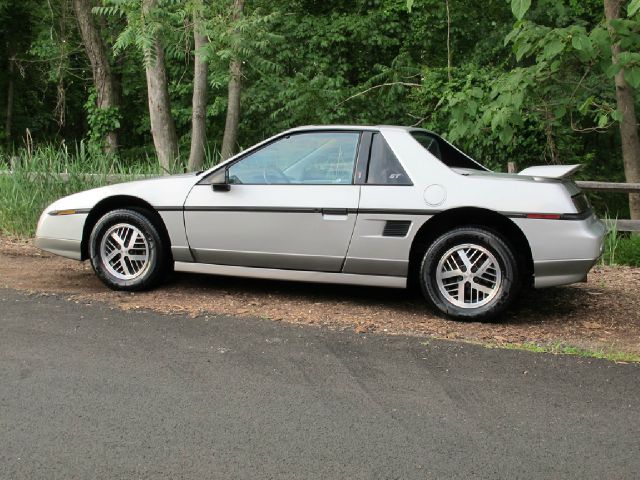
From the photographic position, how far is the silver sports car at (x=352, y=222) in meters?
5.62

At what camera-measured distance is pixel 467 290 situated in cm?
579

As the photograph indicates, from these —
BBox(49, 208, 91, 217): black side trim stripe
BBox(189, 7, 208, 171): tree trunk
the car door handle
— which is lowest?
BBox(49, 208, 91, 217): black side trim stripe

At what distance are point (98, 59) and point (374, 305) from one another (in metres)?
16.1

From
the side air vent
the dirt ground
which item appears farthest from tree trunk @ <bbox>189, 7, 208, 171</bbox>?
the side air vent

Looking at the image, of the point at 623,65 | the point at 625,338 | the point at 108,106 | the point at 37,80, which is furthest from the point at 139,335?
the point at 37,80

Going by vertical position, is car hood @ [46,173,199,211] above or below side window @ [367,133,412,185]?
below

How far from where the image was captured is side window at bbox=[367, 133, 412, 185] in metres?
5.98

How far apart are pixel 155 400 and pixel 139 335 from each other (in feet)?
4.40

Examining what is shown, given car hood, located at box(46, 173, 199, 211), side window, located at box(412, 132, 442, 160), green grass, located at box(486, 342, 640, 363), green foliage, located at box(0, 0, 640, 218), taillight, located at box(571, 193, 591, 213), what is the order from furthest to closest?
1. green foliage, located at box(0, 0, 640, 218)
2. car hood, located at box(46, 173, 199, 211)
3. side window, located at box(412, 132, 442, 160)
4. taillight, located at box(571, 193, 591, 213)
5. green grass, located at box(486, 342, 640, 363)

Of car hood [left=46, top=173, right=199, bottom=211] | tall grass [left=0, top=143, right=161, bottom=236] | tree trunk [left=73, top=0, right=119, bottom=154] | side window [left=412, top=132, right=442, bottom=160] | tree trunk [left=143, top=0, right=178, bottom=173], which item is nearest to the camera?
side window [left=412, top=132, right=442, bottom=160]

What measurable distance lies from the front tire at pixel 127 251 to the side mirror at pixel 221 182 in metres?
0.67

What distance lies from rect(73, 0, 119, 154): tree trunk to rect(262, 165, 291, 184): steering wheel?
1407cm

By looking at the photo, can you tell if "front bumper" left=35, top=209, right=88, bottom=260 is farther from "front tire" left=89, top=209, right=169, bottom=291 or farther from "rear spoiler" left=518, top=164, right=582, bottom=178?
"rear spoiler" left=518, top=164, right=582, bottom=178

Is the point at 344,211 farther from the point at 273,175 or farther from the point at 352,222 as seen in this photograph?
the point at 273,175
